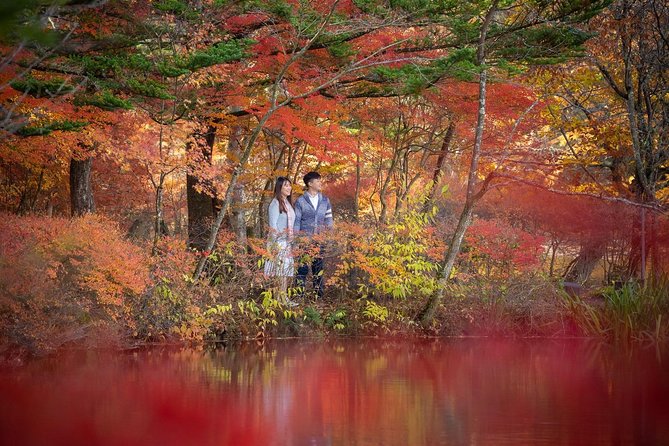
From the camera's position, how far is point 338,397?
9000 mm

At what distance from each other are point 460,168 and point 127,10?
456 inches

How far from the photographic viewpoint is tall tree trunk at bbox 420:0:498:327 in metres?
13.2

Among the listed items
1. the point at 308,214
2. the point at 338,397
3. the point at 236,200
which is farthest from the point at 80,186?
the point at 338,397

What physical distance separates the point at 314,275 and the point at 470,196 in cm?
263

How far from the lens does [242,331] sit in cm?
1344

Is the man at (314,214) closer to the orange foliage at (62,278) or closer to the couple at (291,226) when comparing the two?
the couple at (291,226)

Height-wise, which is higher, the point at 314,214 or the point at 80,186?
the point at 80,186

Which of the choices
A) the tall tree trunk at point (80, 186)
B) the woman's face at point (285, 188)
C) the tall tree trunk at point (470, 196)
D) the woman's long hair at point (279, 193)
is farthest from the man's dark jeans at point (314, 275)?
the tall tree trunk at point (80, 186)

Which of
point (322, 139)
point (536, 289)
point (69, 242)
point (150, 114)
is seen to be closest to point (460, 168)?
point (322, 139)

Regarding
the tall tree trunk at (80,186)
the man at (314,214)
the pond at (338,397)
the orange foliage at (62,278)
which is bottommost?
the pond at (338,397)

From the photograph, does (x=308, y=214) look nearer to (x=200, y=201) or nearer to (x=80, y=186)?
(x=200, y=201)

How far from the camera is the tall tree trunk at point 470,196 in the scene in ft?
43.4

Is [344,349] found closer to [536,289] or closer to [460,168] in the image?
[536,289]

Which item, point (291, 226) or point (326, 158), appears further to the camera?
point (326, 158)
